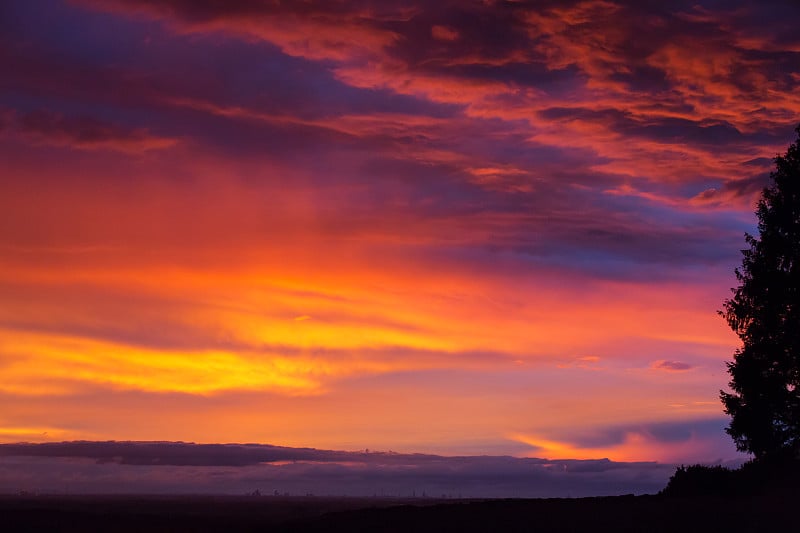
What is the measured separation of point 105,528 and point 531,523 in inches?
1028

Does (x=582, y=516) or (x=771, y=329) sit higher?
(x=771, y=329)

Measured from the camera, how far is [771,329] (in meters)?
43.1

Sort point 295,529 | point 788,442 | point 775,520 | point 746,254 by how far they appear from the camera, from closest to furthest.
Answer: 1. point 775,520
2. point 295,529
3. point 788,442
4. point 746,254

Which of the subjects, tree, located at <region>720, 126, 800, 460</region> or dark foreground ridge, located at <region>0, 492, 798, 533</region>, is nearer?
Result: dark foreground ridge, located at <region>0, 492, 798, 533</region>

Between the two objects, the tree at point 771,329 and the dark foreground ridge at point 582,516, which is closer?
the dark foreground ridge at point 582,516

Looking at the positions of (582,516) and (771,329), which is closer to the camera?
(582,516)

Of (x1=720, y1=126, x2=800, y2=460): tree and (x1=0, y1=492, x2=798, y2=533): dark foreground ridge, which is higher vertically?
(x1=720, y1=126, x2=800, y2=460): tree

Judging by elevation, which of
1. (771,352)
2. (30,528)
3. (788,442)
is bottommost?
(30,528)

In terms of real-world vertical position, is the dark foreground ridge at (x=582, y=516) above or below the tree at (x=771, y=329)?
below

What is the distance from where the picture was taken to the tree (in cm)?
4219

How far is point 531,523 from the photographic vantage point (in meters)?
30.6

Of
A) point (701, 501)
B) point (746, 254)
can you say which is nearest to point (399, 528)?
point (701, 501)

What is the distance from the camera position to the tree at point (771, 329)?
42.2 metres

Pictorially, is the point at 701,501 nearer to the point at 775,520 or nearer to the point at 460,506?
the point at 775,520
